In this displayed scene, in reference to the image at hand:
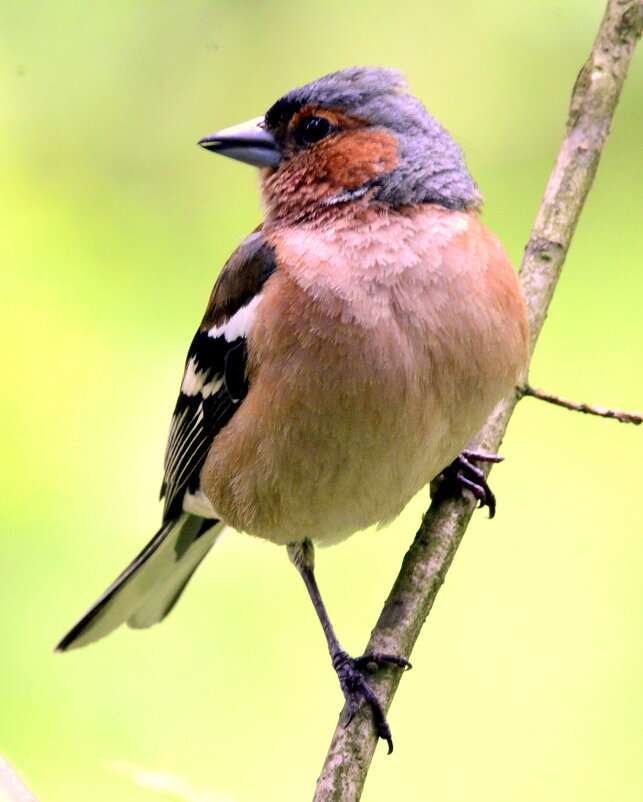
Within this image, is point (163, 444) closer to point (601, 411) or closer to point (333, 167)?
point (333, 167)

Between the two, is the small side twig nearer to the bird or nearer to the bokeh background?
the bird

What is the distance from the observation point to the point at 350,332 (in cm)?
306

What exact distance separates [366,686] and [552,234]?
5.55ft

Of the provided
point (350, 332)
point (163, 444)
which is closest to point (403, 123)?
point (350, 332)

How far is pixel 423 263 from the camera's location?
124 inches

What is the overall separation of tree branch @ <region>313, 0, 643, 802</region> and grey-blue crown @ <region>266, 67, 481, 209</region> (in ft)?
1.06

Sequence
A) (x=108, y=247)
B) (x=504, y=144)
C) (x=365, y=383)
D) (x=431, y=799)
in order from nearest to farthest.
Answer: (x=365, y=383)
(x=431, y=799)
(x=108, y=247)
(x=504, y=144)

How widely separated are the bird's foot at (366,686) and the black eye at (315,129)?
173 centimetres

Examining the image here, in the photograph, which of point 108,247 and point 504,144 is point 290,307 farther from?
Answer: point 504,144

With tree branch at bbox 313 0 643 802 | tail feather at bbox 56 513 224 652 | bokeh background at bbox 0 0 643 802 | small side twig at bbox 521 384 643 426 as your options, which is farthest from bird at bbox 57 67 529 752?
bokeh background at bbox 0 0 643 802

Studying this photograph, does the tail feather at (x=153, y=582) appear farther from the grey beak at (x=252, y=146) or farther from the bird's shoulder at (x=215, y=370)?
the grey beak at (x=252, y=146)

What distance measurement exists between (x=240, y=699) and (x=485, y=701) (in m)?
1.02

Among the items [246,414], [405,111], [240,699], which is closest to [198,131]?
[405,111]

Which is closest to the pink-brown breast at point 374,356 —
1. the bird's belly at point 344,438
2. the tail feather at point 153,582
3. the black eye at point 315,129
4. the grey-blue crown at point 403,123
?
the bird's belly at point 344,438
